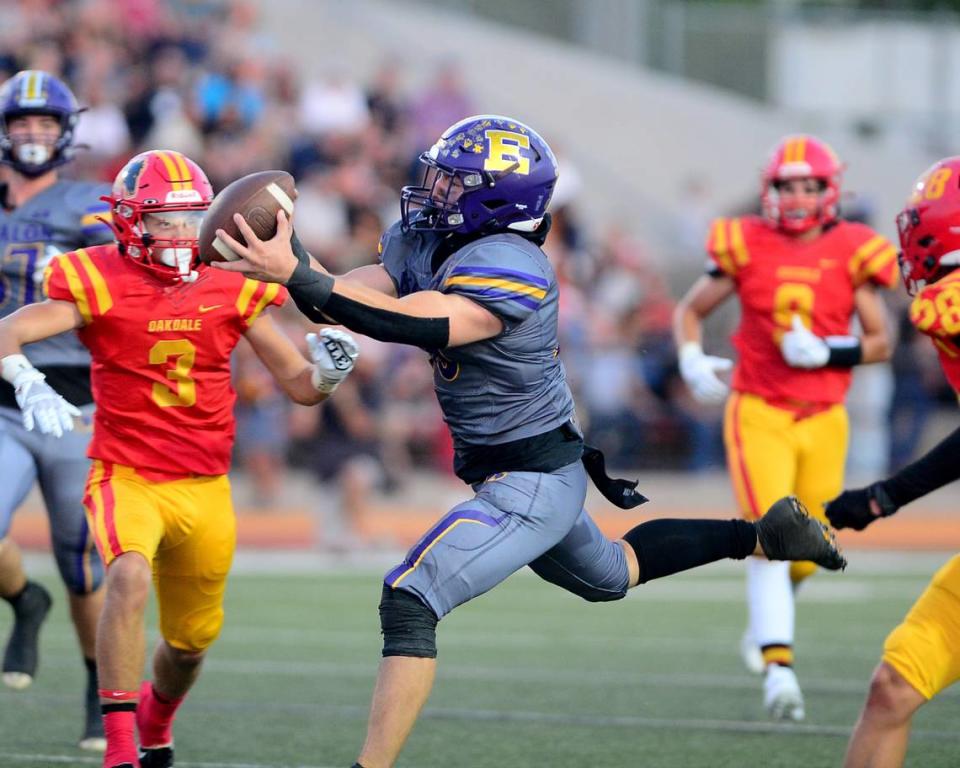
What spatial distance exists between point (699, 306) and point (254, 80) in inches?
323

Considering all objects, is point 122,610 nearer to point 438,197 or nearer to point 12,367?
point 12,367

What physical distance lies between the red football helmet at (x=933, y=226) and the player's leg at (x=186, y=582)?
2058 mm

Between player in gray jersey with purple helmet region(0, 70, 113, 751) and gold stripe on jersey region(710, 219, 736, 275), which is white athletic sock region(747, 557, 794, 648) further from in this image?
player in gray jersey with purple helmet region(0, 70, 113, 751)

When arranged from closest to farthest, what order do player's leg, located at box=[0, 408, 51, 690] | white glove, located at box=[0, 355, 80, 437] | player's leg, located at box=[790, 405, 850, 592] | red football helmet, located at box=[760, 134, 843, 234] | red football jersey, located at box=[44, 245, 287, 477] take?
white glove, located at box=[0, 355, 80, 437] → red football jersey, located at box=[44, 245, 287, 477] → player's leg, located at box=[0, 408, 51, 690] → player's leg, located at box=[790, 405, 850, 592] → red football helmet, located at box=[760, 134, 843, 234]

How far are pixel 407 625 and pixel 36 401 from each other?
125 cm

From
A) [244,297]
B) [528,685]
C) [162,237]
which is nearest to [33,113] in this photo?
[162,237]

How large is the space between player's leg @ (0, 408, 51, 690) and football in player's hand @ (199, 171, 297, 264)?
1828 millimetres

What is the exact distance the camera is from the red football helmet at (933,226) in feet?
14.4

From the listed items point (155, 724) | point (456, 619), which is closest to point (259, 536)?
point (456, 619)

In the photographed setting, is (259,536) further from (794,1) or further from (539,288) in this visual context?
(794,1)

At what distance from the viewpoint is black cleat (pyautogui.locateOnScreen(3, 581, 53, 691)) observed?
585cm

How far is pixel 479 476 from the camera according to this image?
4.54m

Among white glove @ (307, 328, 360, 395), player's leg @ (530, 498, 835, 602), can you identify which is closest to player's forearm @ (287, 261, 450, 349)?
white glove @ (307, 328, 360, 395)

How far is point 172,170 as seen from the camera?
495 cm
